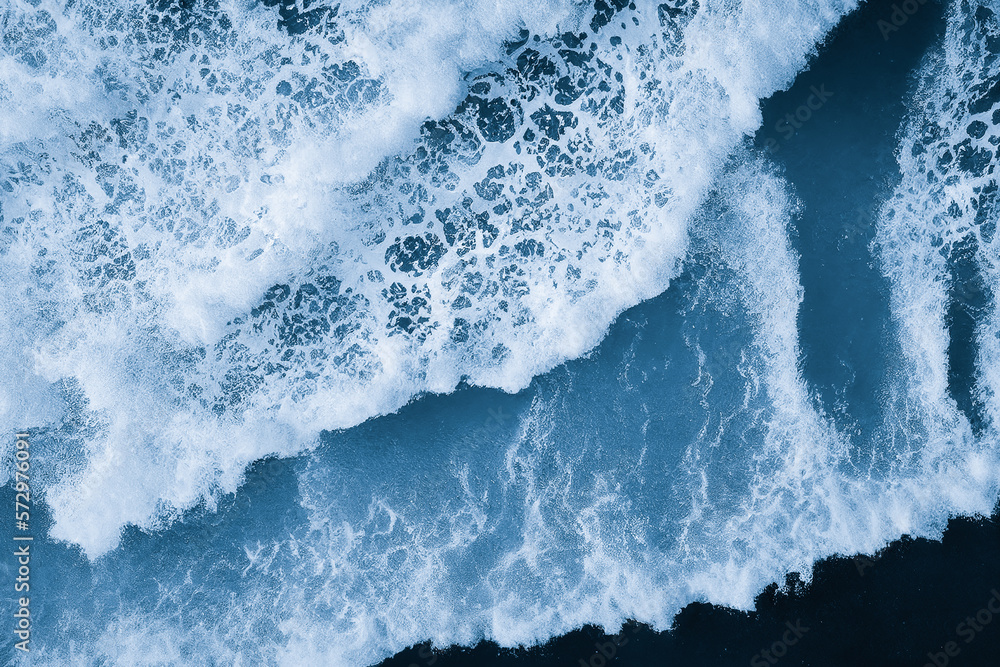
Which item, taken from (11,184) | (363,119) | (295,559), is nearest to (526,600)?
(295,559)

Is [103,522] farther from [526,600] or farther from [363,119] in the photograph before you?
[363,119]

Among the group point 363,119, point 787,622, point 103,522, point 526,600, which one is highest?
point 363,119

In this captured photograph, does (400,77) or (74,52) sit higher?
(74,52)

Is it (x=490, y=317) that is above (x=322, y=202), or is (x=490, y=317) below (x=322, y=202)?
below

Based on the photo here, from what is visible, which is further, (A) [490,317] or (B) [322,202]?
(A) [490,317]
